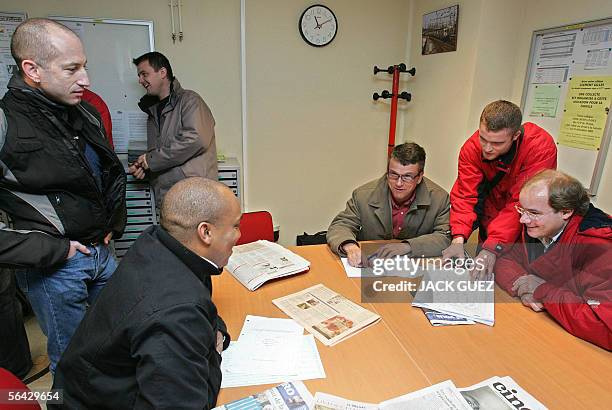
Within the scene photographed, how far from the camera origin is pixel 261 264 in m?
1.71

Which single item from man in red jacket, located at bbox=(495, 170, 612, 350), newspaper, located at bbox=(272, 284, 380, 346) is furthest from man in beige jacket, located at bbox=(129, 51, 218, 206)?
man in red jacket, located at bbox=(495, 170, 612, 350)

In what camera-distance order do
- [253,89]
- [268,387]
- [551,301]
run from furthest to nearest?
1. [253,89]
2. [551,301]
3. [268,387]

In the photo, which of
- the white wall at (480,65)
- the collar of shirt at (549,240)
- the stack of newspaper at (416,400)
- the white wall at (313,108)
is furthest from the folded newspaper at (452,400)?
the white wall at (313,108)

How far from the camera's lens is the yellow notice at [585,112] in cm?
202

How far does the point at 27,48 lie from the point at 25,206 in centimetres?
52

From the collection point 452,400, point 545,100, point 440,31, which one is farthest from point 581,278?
point 440,31

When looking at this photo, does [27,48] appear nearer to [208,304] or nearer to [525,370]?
[208,304]

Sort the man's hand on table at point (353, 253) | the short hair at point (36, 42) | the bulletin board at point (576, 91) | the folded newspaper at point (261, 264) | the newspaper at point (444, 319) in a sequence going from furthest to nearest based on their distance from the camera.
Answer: the bulletin board at point (576, 91) < the man's hand on table at point (353, 253) < the folded newspaper at point (261, 264) < the newspaper at point (444, 319) < the short hair at point (36, 42)

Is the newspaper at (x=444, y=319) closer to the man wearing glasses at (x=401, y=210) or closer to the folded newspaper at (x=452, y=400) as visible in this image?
the folded newspaper at (x=452, y=400)

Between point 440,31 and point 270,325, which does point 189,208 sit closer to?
point 270,325

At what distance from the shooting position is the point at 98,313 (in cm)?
98

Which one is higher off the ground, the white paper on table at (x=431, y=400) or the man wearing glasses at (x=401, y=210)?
the man wearing glasses at (x=401, y=210)

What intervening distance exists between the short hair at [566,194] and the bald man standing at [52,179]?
168cm

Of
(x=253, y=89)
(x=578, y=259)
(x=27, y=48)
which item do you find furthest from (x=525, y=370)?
(x=253, y=89)
